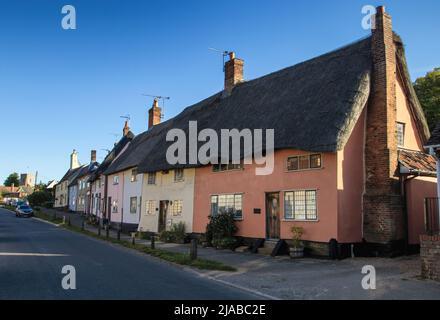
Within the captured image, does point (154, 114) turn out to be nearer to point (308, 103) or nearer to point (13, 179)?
point (308, 103)

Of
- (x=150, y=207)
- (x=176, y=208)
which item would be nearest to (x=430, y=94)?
(x=176, y=208)

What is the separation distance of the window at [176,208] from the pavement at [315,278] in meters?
8.73

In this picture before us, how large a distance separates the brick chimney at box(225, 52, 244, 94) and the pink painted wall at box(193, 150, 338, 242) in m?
6.87

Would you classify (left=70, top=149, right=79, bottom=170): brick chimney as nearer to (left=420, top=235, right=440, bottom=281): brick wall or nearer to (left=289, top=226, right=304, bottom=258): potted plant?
(left=289, top=226, right=304, bottom=258): potted plant

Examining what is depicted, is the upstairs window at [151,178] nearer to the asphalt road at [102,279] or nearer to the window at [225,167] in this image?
the window at [225,167]

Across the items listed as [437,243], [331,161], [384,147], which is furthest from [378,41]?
[437,243]

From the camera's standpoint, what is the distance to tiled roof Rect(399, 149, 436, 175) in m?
16.6

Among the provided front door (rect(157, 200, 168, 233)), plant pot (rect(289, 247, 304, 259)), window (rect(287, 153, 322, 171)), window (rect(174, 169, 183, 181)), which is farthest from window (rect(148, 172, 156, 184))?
plant pot (rect(289, 247, 304, 259))

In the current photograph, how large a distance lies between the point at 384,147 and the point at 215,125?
34.1 ft

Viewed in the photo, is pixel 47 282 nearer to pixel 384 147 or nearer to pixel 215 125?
pixel 384 147

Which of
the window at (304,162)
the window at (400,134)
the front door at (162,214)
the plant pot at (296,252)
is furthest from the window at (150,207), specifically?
the window at (400,134)

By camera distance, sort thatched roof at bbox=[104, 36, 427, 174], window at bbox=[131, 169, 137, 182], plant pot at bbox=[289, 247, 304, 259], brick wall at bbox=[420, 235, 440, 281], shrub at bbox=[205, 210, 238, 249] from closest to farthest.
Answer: brick wall at bbox=[420, 235, 440, 281] → thatched roof at bbox=[104, 36, 427, 174] → plant pot at bbox=[289, 247, 304, 259] → shrub at bbox=[205, 210, 238, 249] → window at bbox=[131, 169, 137, 182]

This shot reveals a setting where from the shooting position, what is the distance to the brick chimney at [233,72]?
27.3 metres

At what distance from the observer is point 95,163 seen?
195 feet
